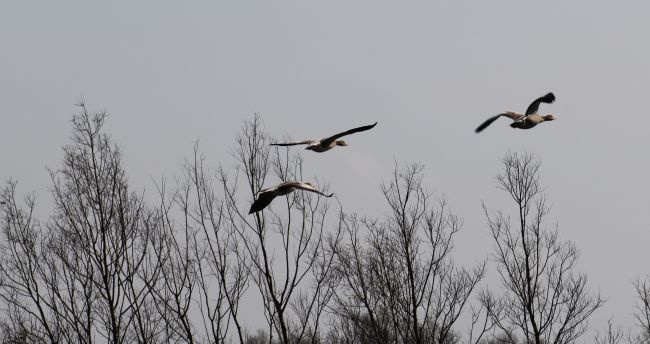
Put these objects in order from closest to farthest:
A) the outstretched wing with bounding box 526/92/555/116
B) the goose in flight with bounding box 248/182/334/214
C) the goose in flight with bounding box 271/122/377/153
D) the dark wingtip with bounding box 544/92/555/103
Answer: the goose in flight with bounding box 248/182/334/214
the goose in flight with bounding box 271/122/377/153
the outstretched wing with bounding box 526/92/555/116
the dark wingtip with bounding box 544/92/555/103

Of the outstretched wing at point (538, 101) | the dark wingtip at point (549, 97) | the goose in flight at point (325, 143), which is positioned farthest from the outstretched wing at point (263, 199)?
the dark wingtip at point (549, 97)

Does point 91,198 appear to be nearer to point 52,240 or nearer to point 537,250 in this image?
point 52,240

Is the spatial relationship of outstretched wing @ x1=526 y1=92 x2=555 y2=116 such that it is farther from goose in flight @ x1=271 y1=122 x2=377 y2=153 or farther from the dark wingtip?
goose in flight @ x1=271 y1=122 x2=377 y2=153

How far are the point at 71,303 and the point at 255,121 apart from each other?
4.79 meters

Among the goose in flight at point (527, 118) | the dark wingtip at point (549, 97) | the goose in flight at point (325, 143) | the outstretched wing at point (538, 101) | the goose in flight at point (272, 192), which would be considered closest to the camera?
the goose in flight at point (272, 192)

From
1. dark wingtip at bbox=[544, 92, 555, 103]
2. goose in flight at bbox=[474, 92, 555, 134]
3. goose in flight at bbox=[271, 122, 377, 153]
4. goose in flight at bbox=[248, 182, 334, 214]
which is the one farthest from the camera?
dark wingtip at bbox=[544, 92, 555, 103]

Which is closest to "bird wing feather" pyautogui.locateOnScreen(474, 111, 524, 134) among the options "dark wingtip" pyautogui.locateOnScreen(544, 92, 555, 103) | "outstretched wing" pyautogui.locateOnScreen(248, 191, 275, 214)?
Result: "dark wingtip" pyautogui.locateOnScreen(544, 92, 555, 103)

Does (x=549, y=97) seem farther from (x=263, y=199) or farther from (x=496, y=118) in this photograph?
(x=263, y=199)

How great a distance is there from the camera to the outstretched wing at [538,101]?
1682 cm

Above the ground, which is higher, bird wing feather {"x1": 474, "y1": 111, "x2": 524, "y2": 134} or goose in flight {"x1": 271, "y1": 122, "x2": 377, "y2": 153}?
bird wing feather {"x1": 474, "y1": 111, "x2": 524, "y2": 134}

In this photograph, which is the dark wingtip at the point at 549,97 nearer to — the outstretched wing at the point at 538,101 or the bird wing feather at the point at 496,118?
the outstretched wing at the point at 538,101

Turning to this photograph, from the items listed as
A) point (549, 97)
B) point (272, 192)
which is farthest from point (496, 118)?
point (272, 192)

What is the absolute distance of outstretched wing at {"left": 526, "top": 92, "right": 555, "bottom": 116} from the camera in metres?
16.8

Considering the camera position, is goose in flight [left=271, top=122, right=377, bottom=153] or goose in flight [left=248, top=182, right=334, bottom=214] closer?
goose in flight [left=248, top=182, right=334, bottom=214]
